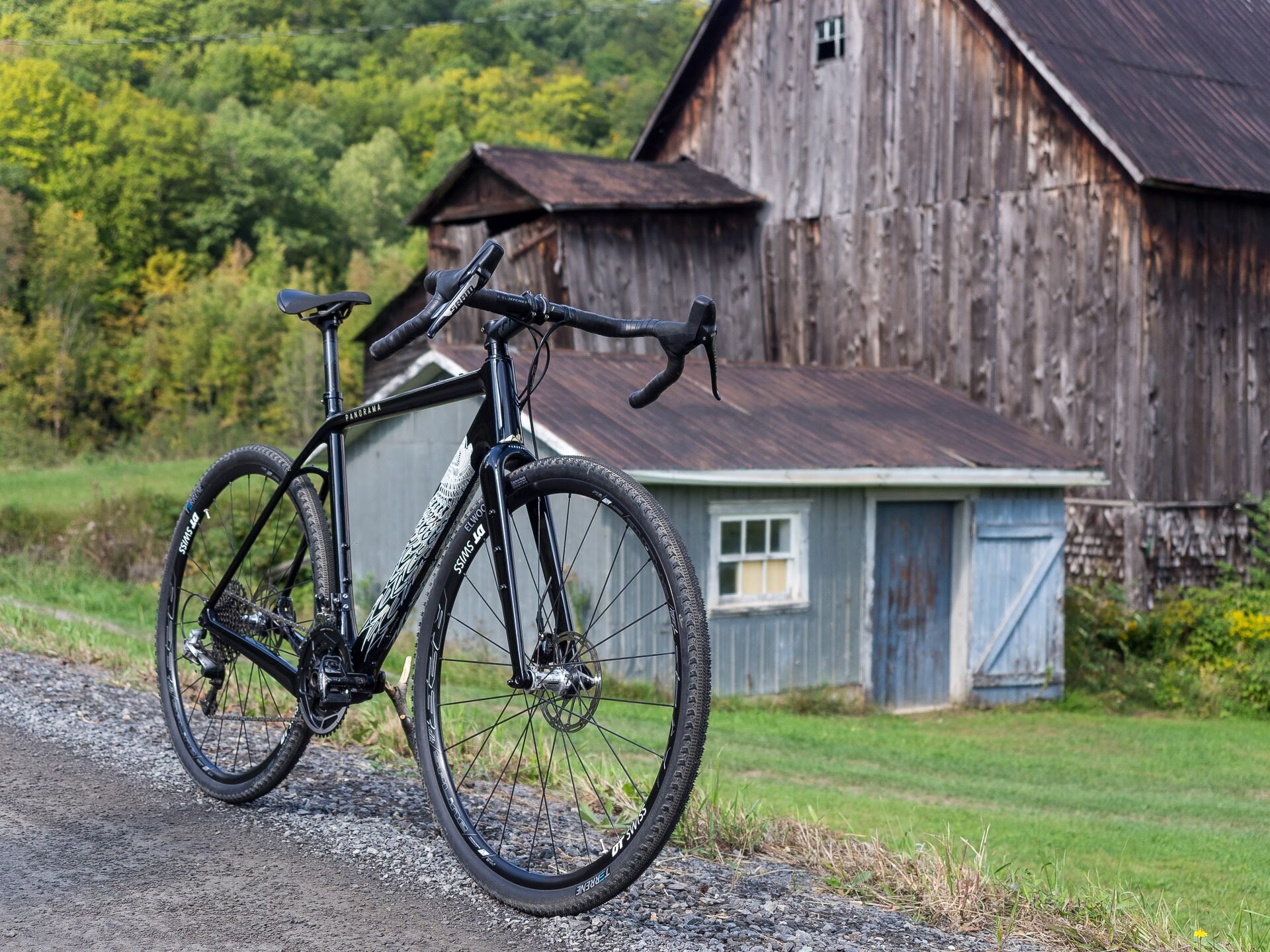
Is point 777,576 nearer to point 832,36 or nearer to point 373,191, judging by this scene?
point 832,36

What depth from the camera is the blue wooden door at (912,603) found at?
14.4 meters

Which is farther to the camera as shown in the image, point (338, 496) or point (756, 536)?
point (756, 536)

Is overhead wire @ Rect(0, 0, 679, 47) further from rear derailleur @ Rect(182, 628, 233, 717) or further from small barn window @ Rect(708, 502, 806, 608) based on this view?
rear derailleur @ Rect(182, 628, 233, 717)

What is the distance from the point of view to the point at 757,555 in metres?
13.6

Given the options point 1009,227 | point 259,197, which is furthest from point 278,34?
point 1009,227

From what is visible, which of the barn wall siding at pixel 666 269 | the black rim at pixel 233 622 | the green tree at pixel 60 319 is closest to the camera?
the black rim at pixel 233 622

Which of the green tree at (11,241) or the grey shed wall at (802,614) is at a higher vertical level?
the green tree at (11,241)

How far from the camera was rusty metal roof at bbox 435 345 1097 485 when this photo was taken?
42.3ft

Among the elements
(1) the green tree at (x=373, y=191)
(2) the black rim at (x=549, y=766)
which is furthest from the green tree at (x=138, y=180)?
(2) the black rim at (x=549, y=766)

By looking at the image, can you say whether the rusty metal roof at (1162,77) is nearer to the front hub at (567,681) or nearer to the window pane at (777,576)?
the window pane at (777,576)

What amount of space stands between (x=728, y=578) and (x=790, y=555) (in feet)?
2.60

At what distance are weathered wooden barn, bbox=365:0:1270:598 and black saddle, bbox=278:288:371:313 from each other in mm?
12582

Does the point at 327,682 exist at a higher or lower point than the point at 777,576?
higher

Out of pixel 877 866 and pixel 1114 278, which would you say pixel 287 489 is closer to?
pixel 877 866
